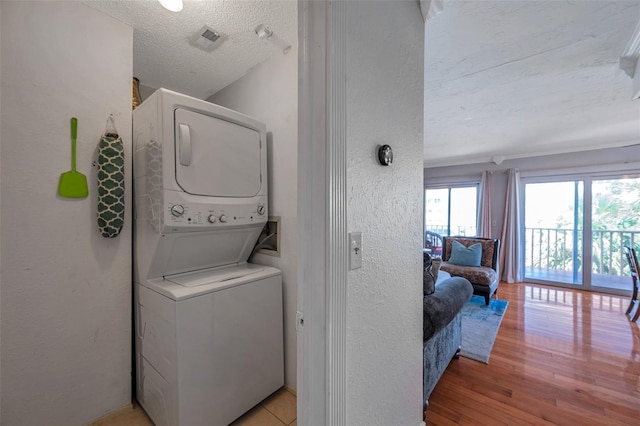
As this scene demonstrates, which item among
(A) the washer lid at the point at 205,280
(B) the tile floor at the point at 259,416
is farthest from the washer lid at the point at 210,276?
(B) the tile floor at the point at 259,416

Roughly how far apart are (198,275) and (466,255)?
391 centimetres

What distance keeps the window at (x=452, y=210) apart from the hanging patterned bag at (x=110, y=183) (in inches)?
221

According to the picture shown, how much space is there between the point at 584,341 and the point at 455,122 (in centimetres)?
255

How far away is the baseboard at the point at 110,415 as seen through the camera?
1.45 meters

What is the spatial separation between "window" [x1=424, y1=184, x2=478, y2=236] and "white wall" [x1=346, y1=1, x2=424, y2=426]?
481 centimetres

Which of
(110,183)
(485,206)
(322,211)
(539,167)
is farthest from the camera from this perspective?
(485,206)

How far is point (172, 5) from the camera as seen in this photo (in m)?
1.40

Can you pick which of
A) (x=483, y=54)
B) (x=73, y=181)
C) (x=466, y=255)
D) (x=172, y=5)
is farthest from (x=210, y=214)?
(x=466, y=255)

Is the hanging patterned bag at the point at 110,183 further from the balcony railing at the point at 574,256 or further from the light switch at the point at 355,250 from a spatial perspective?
the balcony railing at the point at 574,256

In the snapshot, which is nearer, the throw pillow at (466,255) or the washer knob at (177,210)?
the washer knob at (177,210)

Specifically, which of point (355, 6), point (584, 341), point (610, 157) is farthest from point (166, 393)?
point (610, 157)

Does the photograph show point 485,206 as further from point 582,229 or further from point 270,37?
point 270,37

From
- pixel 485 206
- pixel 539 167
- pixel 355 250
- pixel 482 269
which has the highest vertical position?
pixel 539 167

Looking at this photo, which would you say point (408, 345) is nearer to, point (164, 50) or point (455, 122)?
point (164, 50)
